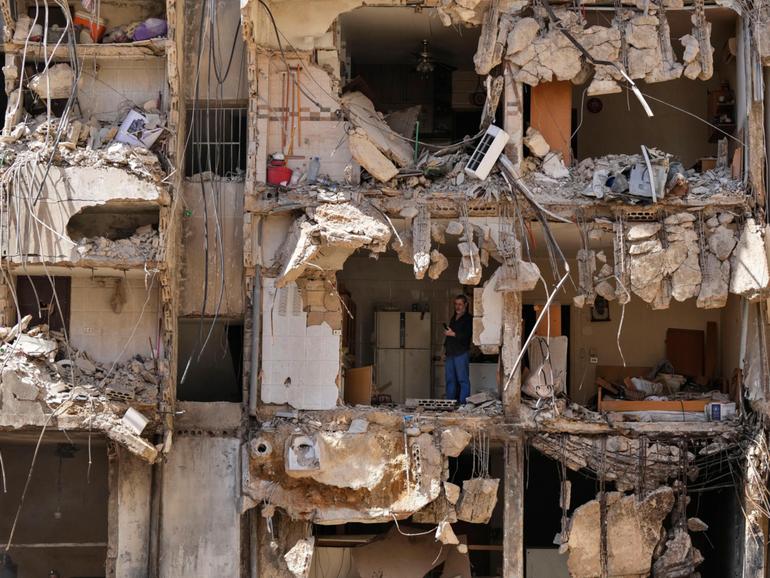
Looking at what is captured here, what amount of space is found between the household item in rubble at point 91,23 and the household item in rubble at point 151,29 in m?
0.64

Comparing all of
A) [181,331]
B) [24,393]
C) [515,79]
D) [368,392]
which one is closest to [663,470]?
[368,392]

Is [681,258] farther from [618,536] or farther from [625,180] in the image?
[618,536]

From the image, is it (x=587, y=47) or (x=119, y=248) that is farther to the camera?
(x=587, y=47)

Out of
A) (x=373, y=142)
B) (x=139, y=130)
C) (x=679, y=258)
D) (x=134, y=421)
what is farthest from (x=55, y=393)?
(x=679, y=258)

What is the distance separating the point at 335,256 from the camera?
2394 centimetres

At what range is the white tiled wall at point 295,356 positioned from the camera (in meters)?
23.9

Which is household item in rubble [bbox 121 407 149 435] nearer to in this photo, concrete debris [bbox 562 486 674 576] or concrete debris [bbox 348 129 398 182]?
concrete debris [bbox 348 129 398 182]

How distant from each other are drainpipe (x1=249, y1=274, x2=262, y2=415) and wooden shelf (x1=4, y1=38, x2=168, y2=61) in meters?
3.70

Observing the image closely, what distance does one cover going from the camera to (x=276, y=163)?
24125 millimetres

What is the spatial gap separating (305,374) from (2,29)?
7.17m

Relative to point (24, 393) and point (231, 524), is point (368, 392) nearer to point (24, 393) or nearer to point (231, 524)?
point (231, 524)

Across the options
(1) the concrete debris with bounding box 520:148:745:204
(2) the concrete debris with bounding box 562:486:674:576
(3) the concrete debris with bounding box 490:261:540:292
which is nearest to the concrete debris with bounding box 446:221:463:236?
(1) the concrete debris with bounding box 520:148:745:204

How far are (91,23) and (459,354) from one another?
7570mm

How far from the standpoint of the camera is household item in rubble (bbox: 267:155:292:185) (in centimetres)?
2406
